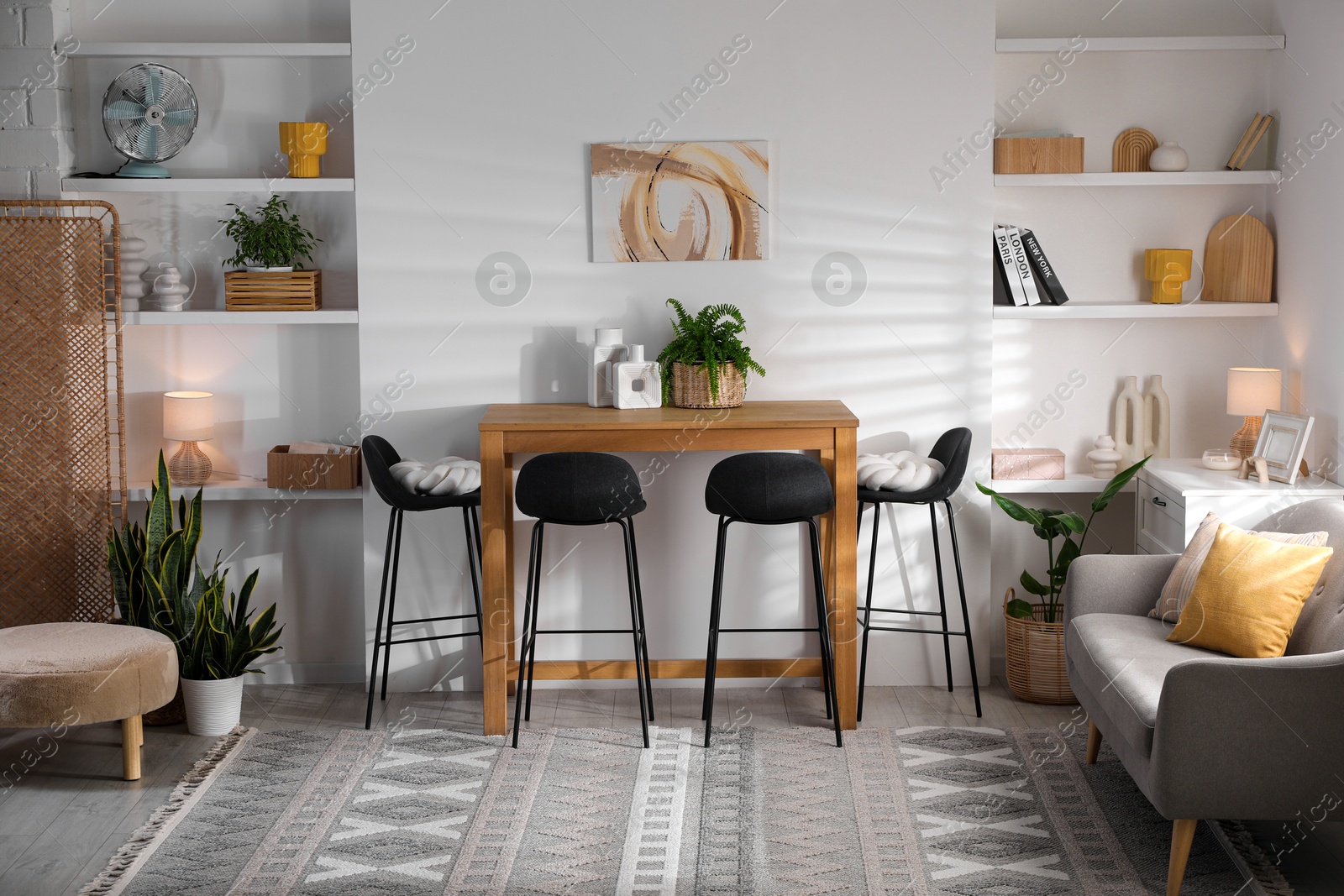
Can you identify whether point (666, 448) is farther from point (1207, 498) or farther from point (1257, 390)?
point (1257, 390)

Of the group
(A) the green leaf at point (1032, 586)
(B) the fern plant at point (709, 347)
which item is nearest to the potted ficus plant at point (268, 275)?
(B) the fern plant at point (709, 347)

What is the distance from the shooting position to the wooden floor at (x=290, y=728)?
10.3ft

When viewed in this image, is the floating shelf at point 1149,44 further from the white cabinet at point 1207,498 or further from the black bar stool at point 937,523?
the white cabinet at point 1207,498

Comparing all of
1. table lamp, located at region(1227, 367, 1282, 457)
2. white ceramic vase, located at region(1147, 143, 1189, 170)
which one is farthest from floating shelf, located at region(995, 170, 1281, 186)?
table lamp, located at region(1227, 367, 1282, 457)

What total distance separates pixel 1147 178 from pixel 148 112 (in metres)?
3.54

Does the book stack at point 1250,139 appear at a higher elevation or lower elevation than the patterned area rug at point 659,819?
higher

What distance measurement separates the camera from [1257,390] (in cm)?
429

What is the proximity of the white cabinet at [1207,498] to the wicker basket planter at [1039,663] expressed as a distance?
1.56 feet

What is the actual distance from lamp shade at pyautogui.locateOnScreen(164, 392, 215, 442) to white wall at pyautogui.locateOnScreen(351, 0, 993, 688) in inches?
23.9

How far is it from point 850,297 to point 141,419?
266 centimetres

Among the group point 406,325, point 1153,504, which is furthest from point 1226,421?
point 406,325

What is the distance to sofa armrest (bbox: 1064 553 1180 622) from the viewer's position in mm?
3752

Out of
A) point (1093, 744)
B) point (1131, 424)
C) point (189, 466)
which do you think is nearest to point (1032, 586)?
point (1131, 424)

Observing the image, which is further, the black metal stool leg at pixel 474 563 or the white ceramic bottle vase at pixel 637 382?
the black metal stool leg at pixel 474 563
